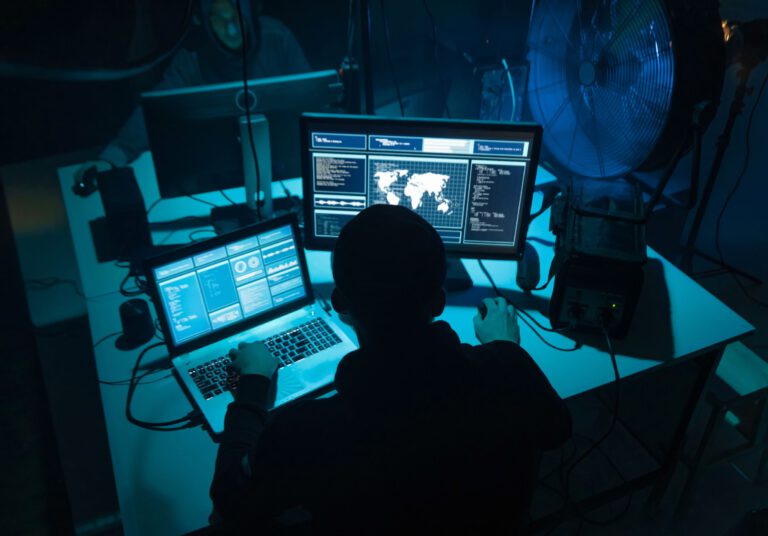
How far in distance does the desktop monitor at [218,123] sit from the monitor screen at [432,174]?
0.41 metres

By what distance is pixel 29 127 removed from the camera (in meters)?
3.49

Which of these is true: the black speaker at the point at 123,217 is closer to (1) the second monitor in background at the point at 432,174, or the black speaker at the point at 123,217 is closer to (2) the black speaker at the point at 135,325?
(2) the black speaker at the point at 135,325

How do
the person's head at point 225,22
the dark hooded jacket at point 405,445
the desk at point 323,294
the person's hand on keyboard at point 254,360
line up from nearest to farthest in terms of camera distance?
the dark hooded jacket at point 405,445 < the desk at point 323,294 < the person's hand on keyboard at point 254,360 < the person's head at point 225,22

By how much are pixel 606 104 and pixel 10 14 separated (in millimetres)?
1689

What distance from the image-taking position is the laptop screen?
4.64 ft

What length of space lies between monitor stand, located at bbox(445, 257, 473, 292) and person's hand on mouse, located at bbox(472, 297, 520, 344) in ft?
0.48

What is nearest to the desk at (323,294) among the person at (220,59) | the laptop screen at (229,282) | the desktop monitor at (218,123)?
the laptop screen at (229,282)

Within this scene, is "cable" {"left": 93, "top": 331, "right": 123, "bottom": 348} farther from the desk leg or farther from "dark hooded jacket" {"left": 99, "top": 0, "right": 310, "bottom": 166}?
the desk leg

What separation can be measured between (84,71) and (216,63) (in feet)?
8.37

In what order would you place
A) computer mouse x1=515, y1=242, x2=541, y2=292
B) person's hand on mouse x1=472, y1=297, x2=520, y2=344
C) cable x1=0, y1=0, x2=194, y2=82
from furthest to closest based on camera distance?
computer mouse x1=515, y1=242, x2=541, y2=292, person's hand on mouse x1=472, y1=297, x2=520, y2=344, cable x1=0, y1=0, x2=194, y2=82

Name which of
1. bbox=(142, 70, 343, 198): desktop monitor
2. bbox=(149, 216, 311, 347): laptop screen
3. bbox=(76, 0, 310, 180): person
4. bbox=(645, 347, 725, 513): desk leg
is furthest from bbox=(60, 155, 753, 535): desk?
bbox=(76, 0, 310, 180): person

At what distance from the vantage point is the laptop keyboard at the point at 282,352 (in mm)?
1390

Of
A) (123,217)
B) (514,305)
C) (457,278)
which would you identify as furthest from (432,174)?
(123,217)

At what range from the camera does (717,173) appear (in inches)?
82.7
